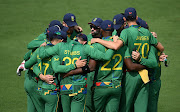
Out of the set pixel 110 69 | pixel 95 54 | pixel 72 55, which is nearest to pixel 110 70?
pixel 110 69

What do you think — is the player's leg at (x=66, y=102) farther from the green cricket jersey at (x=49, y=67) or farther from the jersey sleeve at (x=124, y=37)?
the jersey sleeve at (x=124, y=37)

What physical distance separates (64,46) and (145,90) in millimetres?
1657

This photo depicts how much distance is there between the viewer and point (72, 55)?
19.9ft

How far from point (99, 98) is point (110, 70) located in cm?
51

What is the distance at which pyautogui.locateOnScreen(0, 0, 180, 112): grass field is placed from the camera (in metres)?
10.8

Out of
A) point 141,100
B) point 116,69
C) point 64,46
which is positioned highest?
point 64,46

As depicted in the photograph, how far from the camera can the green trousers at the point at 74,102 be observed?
6059 millimetres

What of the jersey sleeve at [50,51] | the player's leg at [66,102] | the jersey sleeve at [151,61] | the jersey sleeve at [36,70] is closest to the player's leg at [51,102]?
the player's leg at [66,102]

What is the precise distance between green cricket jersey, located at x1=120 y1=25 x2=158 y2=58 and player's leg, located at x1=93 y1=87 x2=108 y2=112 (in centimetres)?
86

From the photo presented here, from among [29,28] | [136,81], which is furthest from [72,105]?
[29,28]

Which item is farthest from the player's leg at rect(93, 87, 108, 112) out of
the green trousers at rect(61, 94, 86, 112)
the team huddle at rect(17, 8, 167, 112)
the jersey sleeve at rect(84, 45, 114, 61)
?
the jersey sleeve at rect(84, 45, 114, 61)

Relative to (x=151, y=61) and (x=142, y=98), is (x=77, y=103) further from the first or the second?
(x=151, y=61)

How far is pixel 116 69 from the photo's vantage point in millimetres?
6262

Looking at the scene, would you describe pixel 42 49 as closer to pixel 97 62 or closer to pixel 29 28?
pixel 97 62
